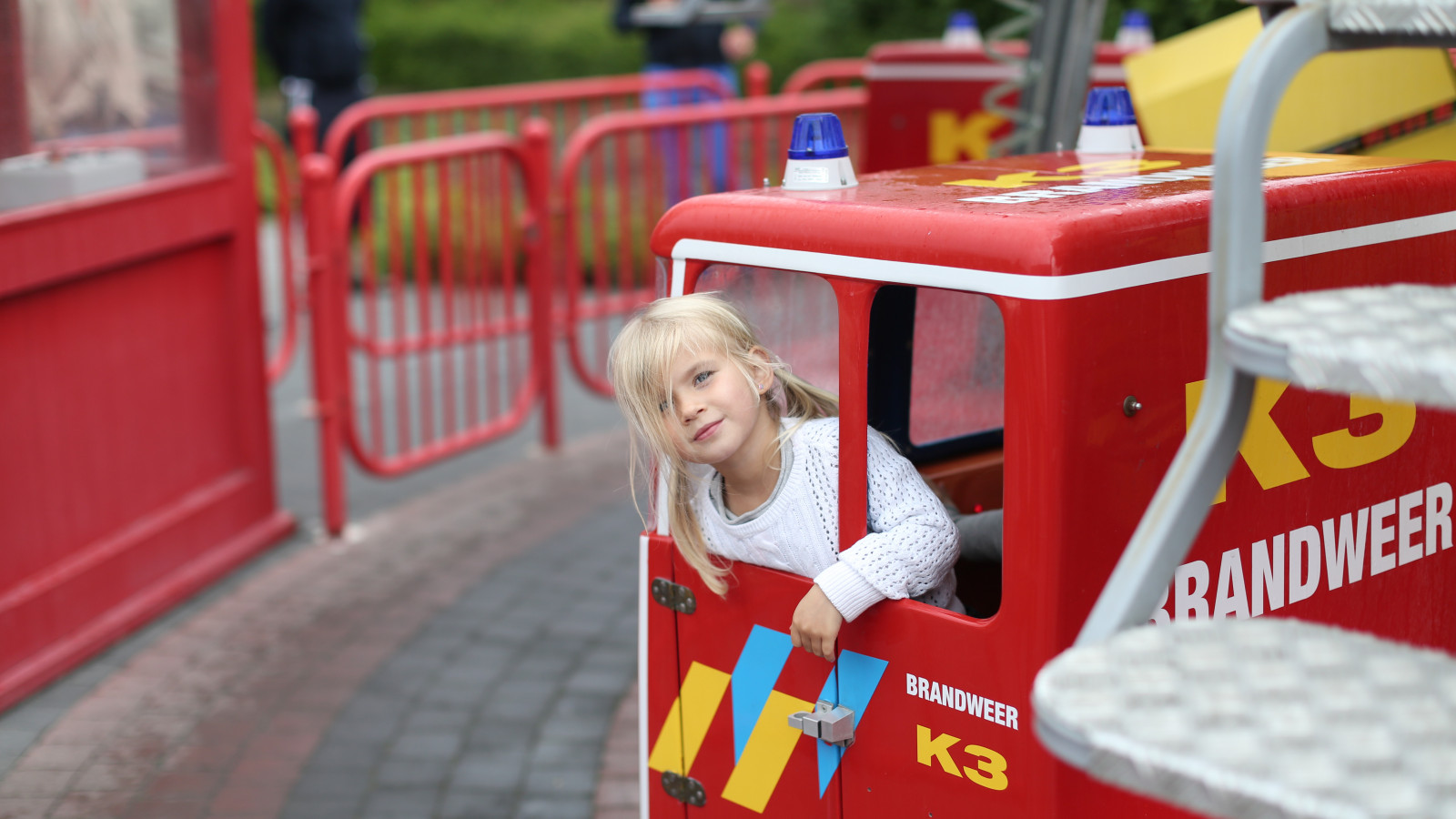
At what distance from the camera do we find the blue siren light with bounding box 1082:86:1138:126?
103 inches

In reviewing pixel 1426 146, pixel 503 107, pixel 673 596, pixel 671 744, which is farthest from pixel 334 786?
pixel 503 107

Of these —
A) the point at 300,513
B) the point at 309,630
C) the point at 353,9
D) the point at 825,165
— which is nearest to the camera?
the point at 825,165

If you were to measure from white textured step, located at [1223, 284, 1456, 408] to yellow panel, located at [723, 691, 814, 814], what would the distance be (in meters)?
1.16

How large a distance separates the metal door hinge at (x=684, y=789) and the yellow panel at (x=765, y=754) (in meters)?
0.06

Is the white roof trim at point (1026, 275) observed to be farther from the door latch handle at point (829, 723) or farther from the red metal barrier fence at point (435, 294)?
the red metal barrier fence at point (435, 294)

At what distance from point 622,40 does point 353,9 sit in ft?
30.6

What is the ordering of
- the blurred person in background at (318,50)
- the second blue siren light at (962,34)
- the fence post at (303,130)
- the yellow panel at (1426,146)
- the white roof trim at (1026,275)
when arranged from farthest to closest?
the blurred person in background at (318,50), the fence post at (303,130), the second blue siren light at (962,34), the yellow panel at (1426,146), the white roof trim at (1026,275)

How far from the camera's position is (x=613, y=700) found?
3.96 metres

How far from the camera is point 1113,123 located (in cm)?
262

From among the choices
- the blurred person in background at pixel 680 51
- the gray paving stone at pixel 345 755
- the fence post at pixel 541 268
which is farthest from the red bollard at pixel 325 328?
the blurred person in background at pixel 680 51

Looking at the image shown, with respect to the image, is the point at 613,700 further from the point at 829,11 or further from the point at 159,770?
the point at 829,11

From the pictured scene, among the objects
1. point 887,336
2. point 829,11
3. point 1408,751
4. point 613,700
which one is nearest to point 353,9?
point 829,11

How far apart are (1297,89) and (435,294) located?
480 centimetres

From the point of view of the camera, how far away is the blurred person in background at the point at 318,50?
31.1 feet
